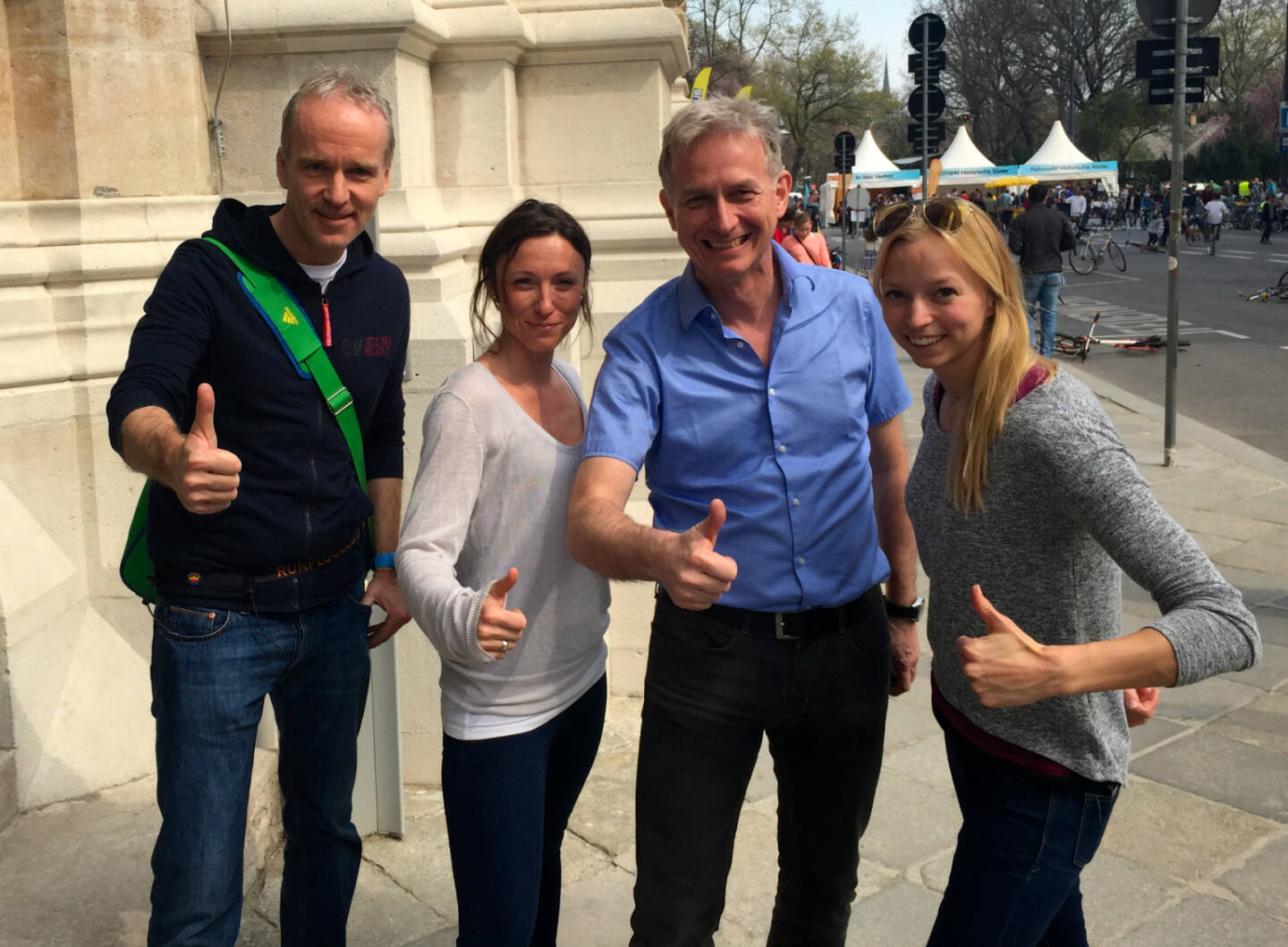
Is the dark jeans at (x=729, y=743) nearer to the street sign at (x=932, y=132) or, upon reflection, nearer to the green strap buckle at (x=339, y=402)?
the green strap buckle at (x=339, y=402)

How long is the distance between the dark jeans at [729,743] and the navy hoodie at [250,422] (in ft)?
2.33

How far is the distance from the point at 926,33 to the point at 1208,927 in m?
15.3

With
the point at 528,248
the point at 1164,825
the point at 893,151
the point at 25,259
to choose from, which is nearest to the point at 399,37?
the point at 25,259

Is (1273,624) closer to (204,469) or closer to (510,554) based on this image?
(510,554)

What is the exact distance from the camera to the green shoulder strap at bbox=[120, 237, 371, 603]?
237 cm

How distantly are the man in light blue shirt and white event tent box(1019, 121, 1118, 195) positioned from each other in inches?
1655

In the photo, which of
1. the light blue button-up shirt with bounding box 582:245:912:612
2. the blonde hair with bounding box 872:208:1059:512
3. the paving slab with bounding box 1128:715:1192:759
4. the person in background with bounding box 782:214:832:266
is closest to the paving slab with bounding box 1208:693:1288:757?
the paving slab with bounding box 1128:715:1192:759

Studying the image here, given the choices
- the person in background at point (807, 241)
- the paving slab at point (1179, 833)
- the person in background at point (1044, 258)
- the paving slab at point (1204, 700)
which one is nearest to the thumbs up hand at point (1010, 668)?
the paving slab at point (1179, 833)

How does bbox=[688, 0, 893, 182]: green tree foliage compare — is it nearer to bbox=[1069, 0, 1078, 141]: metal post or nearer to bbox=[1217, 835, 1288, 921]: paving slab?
bbox=[1069, 0, 1078, 141]: metal post

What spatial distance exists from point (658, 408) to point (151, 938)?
1.38 metres

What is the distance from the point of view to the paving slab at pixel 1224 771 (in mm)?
4035

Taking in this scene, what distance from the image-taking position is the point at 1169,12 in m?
9.41

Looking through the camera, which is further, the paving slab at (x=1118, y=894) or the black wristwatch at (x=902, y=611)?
the paving slab at (x=1118, y=894)

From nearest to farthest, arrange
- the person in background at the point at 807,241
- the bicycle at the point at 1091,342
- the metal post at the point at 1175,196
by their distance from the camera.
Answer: the metal post at the point at 1175,196
the person in background at the point at 807,241
the bicycle at the point at 1091,342
